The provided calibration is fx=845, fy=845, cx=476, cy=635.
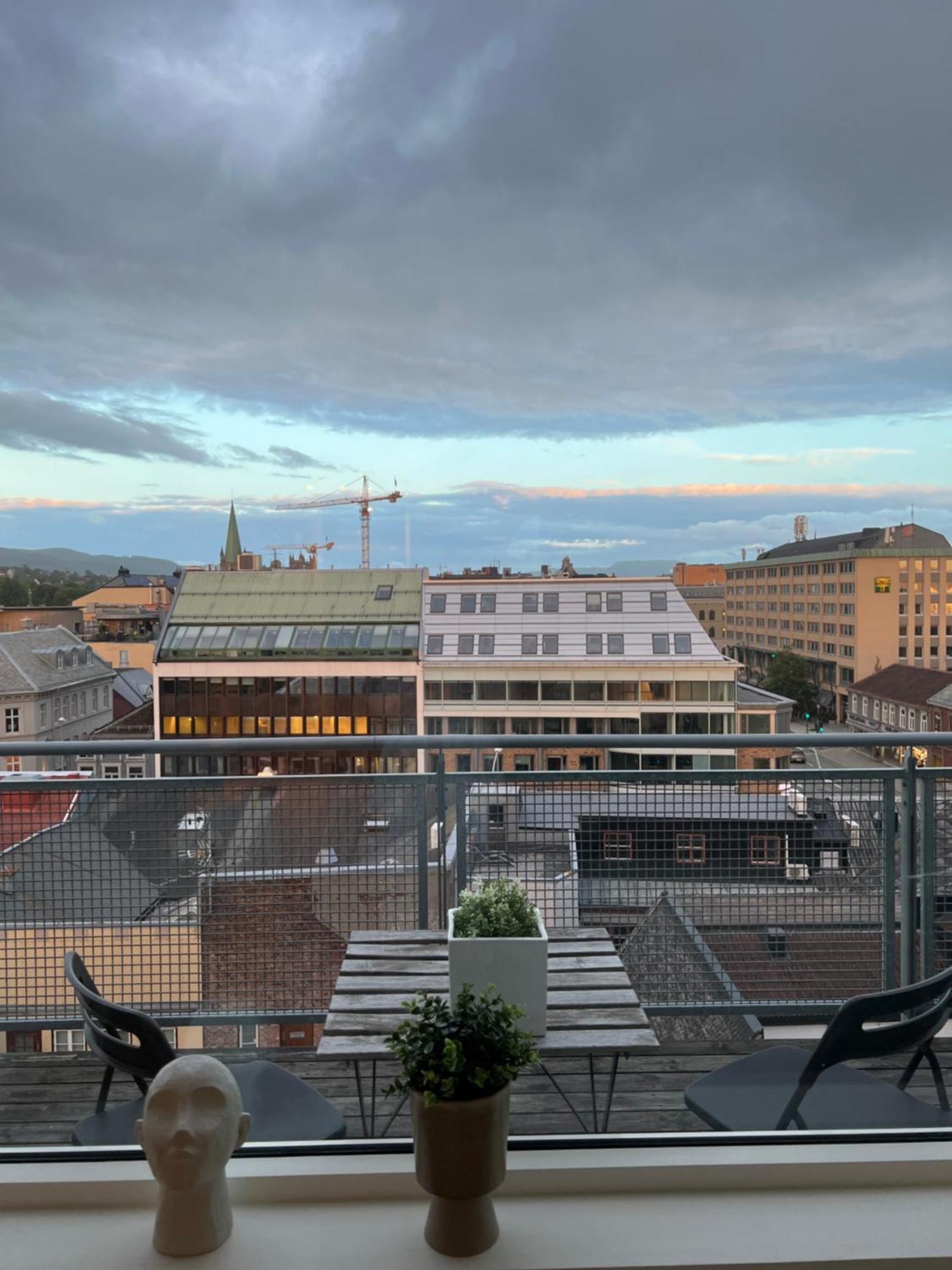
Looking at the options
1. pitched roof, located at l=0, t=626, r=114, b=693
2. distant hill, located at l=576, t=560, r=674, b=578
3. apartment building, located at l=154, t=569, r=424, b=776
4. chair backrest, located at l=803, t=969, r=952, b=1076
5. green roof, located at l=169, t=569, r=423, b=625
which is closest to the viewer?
chair backrest, located at l=803, t=969, r=952, b=1076

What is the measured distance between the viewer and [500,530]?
2.90 m

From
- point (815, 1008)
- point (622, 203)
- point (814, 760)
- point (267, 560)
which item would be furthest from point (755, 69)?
point (815, 1008)

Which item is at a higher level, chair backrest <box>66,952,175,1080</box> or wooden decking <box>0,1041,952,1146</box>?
chair backrest <box>66,952,175,1080</box>

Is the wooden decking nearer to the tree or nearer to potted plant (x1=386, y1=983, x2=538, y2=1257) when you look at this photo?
potted plant (x1=386, y1=983, x2=538, y2=1257)

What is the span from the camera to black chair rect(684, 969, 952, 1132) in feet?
5.42

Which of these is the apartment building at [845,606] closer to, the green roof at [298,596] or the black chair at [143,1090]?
the green roof at [298,596]

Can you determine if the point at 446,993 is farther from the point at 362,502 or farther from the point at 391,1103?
the point at 362,502

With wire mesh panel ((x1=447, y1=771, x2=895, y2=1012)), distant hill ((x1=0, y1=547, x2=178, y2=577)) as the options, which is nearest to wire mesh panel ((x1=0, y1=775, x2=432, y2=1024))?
wire mesh panel ((x1=447, y1=771, x2=895, y2=1012))

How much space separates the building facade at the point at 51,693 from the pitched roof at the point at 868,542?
2233 mm

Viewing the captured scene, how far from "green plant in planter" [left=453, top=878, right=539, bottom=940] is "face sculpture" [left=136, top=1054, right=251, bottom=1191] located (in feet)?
2.06

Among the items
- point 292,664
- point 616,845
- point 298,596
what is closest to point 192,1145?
point 616,845

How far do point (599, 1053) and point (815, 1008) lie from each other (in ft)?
2.46

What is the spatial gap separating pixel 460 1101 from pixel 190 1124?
1.38 feet

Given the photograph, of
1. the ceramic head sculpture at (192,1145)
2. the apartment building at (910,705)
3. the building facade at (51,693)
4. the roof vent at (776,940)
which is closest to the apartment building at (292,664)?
the building facade at (51,693)
